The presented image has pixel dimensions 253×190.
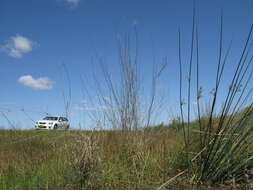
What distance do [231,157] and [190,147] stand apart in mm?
339

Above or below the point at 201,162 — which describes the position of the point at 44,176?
below

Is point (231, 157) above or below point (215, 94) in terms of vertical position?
below

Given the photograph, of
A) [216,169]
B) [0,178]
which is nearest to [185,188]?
[216,169]

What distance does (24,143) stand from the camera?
3.68 meters

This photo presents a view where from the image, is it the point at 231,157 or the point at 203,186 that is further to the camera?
the point at 231,157

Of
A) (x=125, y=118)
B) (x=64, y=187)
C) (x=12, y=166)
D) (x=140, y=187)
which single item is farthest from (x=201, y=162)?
(x=12, y=166)

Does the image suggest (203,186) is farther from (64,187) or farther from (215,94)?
(64,187)

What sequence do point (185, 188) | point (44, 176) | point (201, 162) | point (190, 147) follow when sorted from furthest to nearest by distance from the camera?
point (190, 147) < point (44, 176) < point (201, 162) < point (185, 188)

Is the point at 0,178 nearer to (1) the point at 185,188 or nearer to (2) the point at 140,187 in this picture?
(2) the point at 140,187

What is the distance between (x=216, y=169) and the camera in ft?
4.74

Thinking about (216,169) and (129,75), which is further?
(129,75)

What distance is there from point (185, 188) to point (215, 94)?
0.66m

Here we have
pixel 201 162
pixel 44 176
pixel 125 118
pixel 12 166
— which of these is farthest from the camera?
pixel 125 118

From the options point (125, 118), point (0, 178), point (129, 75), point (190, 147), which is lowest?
point (0, 178)
